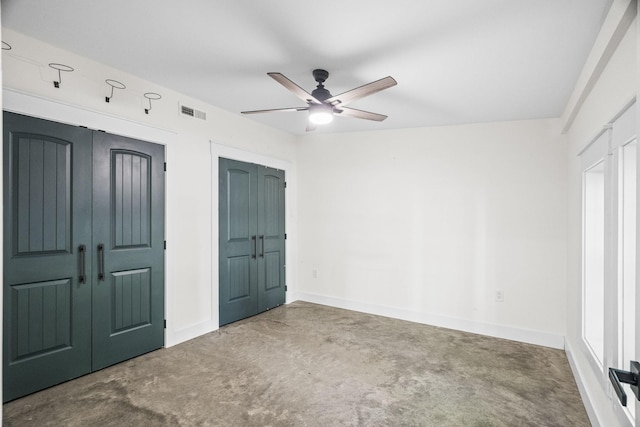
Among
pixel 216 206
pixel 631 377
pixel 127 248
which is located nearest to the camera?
pixel 631 377

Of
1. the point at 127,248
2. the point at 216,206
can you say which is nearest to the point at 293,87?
the point at 216,206

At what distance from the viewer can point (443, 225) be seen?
4414 mm

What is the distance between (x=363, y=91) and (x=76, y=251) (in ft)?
8.63

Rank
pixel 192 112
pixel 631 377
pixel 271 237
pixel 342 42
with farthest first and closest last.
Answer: pixel 271 237, pixel 192 112, pixel 342 42, pixel 631 377

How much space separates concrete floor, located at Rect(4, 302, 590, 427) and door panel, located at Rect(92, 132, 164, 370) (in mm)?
248

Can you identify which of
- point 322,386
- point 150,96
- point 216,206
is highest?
point 150,96

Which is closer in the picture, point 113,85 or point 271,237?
point 113,85

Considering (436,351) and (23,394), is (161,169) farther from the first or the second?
(436,351)

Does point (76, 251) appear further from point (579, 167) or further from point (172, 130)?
point (579, 167)

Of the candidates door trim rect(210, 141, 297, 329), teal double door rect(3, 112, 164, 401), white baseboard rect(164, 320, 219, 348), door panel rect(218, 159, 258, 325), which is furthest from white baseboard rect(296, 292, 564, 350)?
teal double door rect(3, 112, 164, 401)

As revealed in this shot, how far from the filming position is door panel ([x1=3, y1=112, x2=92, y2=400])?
8.36 feet

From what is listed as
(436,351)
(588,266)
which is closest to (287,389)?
(436,351)

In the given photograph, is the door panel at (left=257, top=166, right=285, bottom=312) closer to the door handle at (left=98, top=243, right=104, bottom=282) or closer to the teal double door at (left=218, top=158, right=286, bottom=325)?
the teal double door at (left=218, top=158, right=286, bottom=325)

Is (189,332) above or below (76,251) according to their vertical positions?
below
